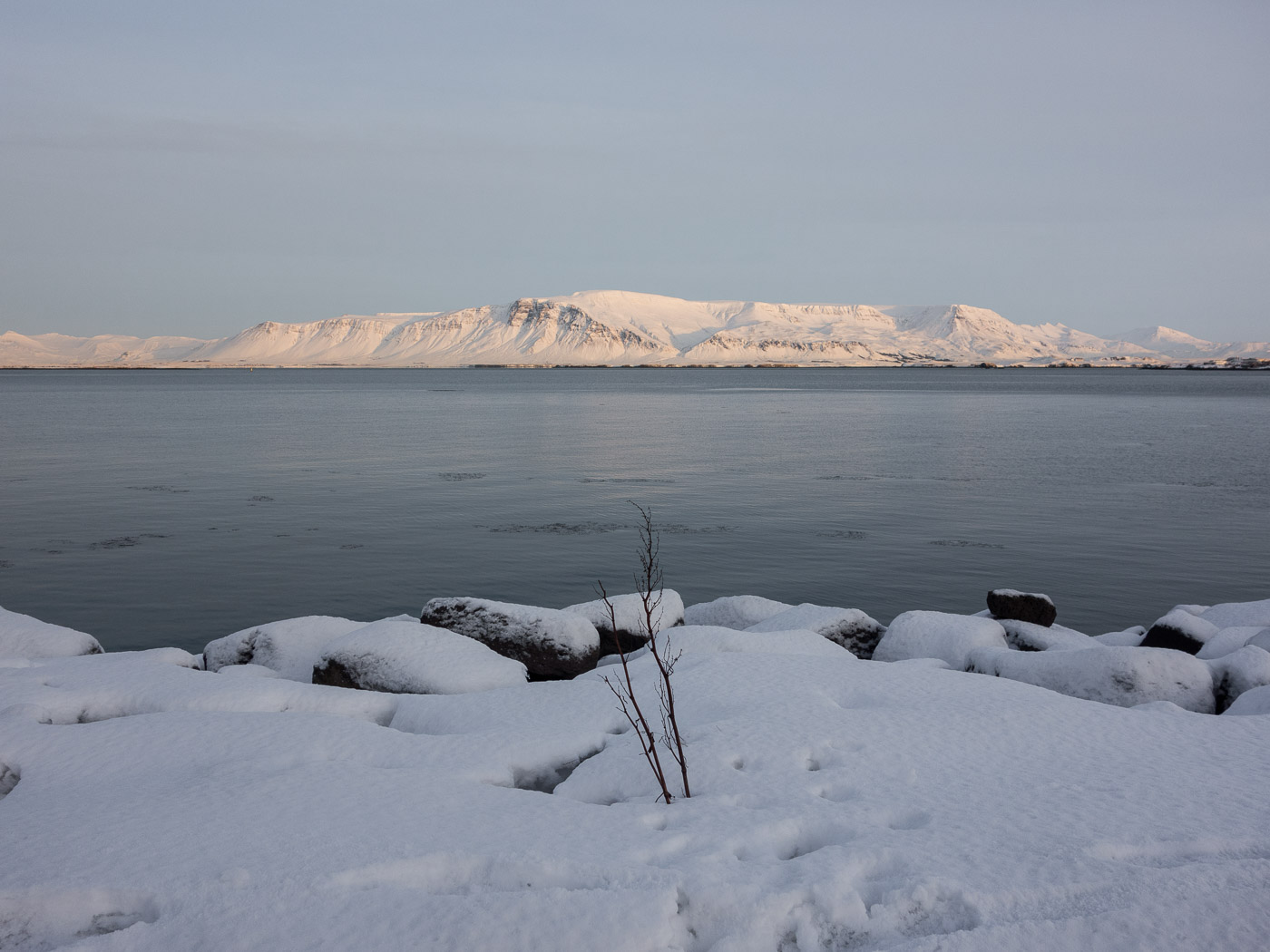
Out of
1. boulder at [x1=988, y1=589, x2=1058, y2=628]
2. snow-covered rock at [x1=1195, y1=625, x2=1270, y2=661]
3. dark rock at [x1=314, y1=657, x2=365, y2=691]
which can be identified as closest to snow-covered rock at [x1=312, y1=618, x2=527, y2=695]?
dark rock at [x1=314, y1=657, x2=365, y2=691]

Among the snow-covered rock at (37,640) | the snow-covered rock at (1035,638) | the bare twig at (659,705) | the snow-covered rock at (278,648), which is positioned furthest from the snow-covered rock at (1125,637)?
the snow-covered rock at (37,640)

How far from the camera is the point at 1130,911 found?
384cm

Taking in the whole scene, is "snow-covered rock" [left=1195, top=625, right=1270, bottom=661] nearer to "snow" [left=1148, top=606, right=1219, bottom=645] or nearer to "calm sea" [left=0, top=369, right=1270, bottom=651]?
"snow" [left=1148, top=606, right=1219, bottom=645]

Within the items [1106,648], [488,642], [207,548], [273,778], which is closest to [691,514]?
[207,548]

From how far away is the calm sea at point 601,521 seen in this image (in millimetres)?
15227

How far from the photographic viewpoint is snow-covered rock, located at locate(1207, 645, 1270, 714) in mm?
8031

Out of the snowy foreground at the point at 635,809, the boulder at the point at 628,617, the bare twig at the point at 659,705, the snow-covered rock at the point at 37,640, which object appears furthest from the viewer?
the boulder at the point at 628,617

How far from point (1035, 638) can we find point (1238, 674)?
8.63 feet

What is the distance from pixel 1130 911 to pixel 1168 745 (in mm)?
2589

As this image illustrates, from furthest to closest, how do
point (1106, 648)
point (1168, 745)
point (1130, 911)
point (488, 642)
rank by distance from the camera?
point (488, 642) < point (1106, 648) < point (1168, 745) < point (1130, 911)

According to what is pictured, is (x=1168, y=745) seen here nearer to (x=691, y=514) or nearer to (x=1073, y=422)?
(x=691, y=514)

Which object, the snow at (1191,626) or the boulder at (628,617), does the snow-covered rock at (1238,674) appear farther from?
the boulder at (628,617)

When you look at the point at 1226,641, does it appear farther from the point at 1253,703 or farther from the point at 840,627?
the point at 840,627

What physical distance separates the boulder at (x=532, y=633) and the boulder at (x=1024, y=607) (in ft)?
18.6
